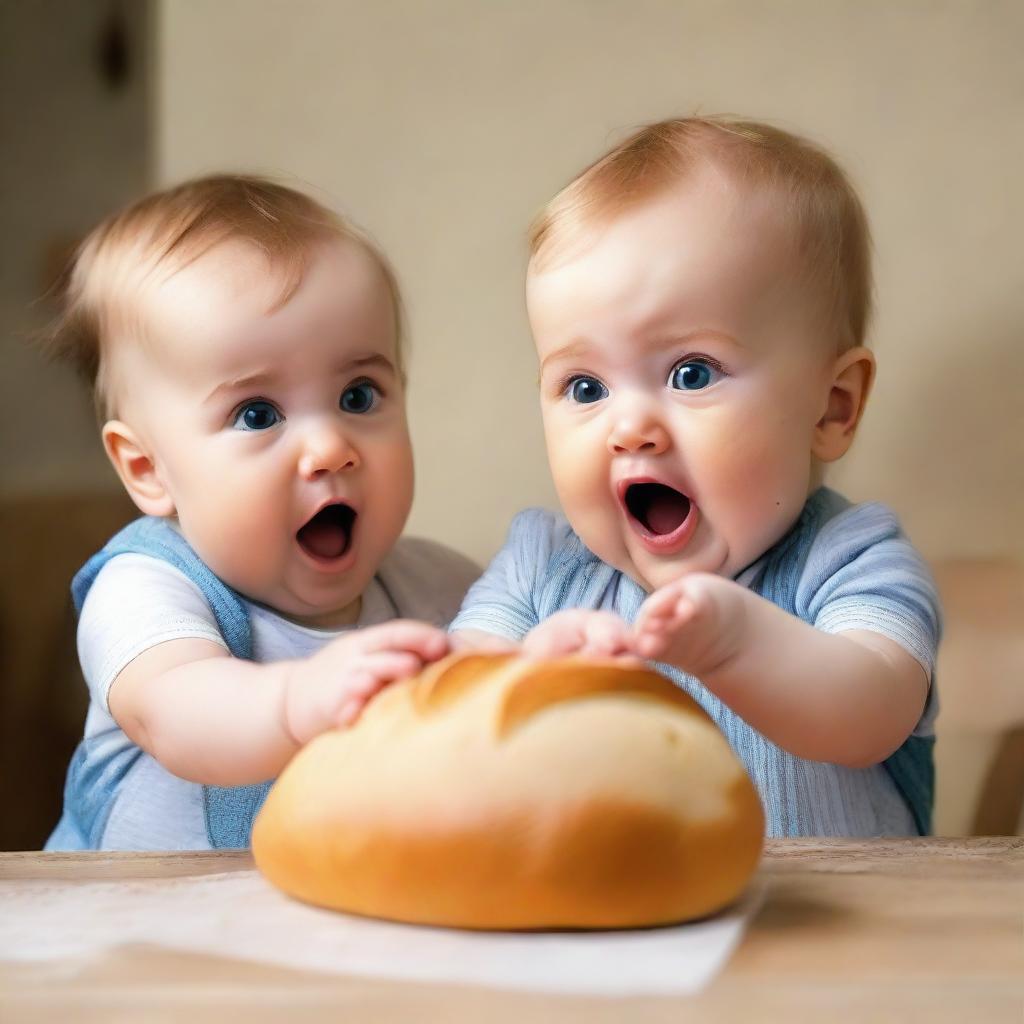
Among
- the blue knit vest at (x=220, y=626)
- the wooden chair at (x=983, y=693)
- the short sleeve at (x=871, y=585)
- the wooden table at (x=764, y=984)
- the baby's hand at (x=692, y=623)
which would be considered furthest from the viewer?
the wooden chair at (x=983, y=693)

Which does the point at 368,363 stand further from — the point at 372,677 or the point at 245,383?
the point at 372,677

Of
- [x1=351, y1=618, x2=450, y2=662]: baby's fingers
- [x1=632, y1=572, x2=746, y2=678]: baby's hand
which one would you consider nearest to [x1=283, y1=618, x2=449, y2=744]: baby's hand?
[x1=351, y1=618, x2=450, y2=662]: baby's fingers

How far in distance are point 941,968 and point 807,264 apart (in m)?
0.52

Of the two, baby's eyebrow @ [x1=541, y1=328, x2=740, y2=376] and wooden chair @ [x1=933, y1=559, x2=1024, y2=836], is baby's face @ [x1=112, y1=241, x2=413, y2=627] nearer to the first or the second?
baby's eyebrow @ [x1=541, y1=328, x2=740, y2=376]

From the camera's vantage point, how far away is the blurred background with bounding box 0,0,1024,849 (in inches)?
54.9

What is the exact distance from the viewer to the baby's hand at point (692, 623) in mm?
640

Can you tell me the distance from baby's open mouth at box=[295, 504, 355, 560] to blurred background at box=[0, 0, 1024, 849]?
1.30 feet

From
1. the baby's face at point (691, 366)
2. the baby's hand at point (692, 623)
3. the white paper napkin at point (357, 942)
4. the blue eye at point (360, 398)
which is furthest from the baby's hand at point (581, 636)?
the blue eye at point (360, 398)

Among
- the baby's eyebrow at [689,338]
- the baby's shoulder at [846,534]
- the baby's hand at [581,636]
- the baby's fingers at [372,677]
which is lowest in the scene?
the baby's shoulder at [846,534]

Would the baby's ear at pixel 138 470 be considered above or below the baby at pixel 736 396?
below

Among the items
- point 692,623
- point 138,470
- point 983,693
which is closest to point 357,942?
point 692,623

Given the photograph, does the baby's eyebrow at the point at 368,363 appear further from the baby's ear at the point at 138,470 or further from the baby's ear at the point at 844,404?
the baby's ear at the point at 844,404

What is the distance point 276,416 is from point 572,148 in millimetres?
570

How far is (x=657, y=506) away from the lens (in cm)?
97
